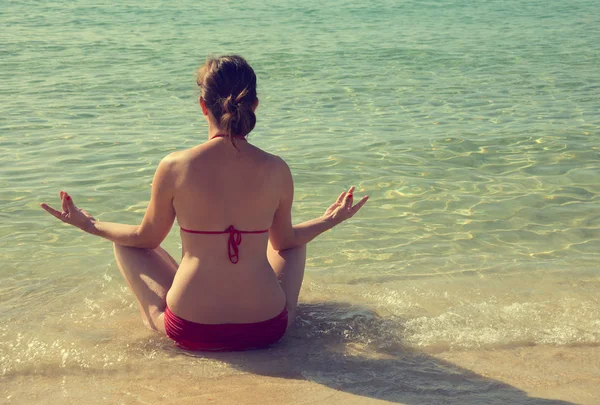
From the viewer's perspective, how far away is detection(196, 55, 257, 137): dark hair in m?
3.15

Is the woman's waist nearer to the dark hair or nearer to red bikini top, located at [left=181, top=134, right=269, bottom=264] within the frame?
red bikini top, located at [left=181, top=134, right=269, bottom=264]

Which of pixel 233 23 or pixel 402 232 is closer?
pixel 402 232

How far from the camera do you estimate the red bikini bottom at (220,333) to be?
3.38m

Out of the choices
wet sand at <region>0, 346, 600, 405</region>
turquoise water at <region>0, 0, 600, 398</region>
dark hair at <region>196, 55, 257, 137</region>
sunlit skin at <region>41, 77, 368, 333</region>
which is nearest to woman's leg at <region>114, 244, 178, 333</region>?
sunlit skin at <region>41, 77, 368, 333</region>

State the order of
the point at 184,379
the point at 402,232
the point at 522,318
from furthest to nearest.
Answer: the point at 402,232, the point at 522,318, the point at 184,379

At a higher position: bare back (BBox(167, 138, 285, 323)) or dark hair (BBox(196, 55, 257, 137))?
dark hair (BBox(196, 55, 257, 137))

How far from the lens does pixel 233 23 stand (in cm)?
1953

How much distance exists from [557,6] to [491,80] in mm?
13998

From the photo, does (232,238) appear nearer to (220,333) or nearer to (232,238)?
(232,238)

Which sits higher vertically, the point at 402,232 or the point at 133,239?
the point at 133,239

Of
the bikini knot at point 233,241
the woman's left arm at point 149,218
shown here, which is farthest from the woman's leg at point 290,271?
the woman's left arm at point 149,218

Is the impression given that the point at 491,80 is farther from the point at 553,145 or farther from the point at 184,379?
the point at 184,379

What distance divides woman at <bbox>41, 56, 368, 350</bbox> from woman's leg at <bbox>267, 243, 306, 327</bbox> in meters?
0.13

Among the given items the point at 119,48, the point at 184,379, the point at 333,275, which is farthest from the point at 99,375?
the point at 119,48
